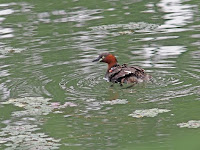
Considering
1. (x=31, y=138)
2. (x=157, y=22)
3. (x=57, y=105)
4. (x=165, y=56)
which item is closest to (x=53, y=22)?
(x=157, y=22)

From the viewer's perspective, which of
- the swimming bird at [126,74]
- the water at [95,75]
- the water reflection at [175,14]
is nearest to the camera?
the water at [95,75]

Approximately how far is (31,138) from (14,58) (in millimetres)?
Result: 5085

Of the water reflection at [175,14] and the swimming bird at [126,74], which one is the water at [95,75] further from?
the swimming bird at [126,74]

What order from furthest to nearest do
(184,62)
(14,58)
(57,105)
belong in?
(14,58) < (184,62) < (57,105)

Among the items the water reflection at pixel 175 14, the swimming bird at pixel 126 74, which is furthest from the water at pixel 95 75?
the swimming bird at pixel 126 74

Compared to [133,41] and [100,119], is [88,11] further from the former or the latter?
[100,119]

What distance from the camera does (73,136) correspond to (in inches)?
312

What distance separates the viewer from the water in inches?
Result: 311

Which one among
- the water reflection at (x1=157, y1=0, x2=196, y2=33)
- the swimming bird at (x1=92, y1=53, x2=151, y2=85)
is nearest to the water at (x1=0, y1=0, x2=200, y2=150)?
the water reflection at (x1=157, y1=0, x2=196, y2=33)

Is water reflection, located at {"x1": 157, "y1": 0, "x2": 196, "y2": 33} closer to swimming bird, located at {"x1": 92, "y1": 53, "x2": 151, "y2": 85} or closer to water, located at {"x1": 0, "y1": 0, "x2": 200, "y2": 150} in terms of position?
water, located at {"x1": 0, "y1": 0, "x2": 200, "y2": 150}

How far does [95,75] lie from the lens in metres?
11.4

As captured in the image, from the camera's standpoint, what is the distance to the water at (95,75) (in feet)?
25.9

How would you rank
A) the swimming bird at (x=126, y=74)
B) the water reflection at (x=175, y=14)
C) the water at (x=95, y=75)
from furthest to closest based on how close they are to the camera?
1. the water reflection at (x=175, y=14)
2. the swimming bird at (x=126, y=74)
3. the water at (x=95, y=75)

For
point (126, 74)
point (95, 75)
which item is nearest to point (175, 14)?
point (95, 75)
